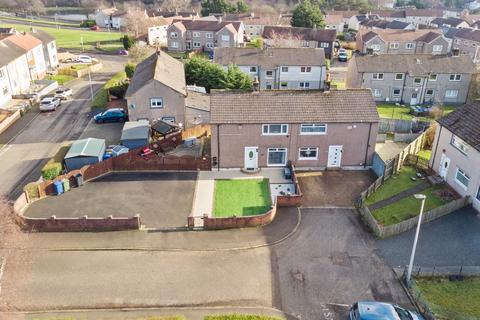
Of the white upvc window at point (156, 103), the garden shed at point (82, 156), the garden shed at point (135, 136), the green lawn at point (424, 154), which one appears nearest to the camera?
the garden shed at point (82, 156)

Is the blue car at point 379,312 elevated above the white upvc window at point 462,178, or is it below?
below

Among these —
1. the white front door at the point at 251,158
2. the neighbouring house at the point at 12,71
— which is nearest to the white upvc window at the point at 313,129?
the white front door at the point at 251,158

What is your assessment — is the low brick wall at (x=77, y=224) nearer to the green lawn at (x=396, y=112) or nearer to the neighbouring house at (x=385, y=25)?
the green lawn at (x=396, y=112)

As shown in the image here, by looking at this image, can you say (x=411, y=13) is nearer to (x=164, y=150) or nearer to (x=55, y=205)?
(x=164, y=150)

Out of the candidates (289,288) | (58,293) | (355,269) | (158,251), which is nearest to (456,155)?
(355,269)

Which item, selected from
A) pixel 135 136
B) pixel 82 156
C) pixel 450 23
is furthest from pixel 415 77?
pixel 450 23

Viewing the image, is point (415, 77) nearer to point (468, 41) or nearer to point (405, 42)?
point (405, 42)
